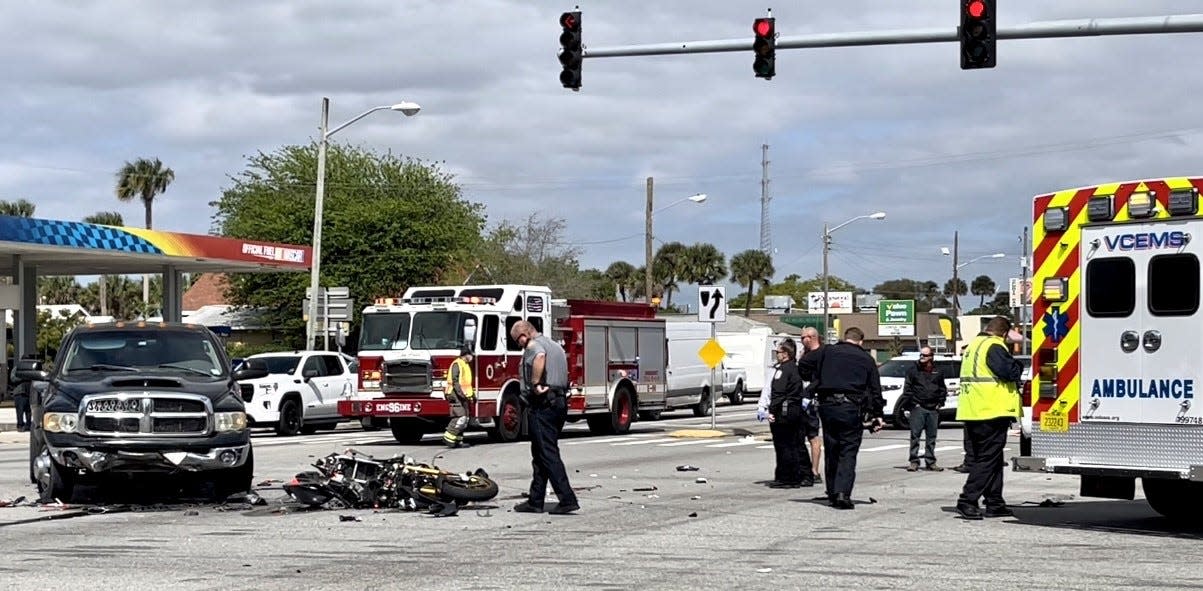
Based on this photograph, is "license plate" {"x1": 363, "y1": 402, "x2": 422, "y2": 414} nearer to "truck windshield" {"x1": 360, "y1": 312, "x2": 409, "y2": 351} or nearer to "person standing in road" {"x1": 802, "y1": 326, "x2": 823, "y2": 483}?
"truck windshield" {"x1": 360, "y1": 312, "x2": 409, "y2": 351}

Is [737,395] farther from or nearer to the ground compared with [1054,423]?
nearer to the ground

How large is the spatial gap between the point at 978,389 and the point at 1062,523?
4.46 ft

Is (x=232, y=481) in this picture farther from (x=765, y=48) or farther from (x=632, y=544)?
(x=765, y=48)

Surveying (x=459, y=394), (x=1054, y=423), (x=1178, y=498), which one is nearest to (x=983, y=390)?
(x=1054, y=423)

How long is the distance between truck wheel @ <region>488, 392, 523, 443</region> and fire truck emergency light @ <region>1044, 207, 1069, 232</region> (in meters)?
14.6

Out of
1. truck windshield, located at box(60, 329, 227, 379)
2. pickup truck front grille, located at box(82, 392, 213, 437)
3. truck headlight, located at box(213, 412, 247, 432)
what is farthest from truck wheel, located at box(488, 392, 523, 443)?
pickup truck front grille, located at box(82, 392, 213, 437)

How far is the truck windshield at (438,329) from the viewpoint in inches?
1049

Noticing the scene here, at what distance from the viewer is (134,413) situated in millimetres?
14633

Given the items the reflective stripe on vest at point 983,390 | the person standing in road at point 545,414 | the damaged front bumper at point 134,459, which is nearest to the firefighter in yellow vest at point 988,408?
the reflective stripe on vest at point 983,390

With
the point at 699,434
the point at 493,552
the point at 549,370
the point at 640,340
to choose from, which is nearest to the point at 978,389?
the point at 549,370

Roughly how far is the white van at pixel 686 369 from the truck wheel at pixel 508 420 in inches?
380

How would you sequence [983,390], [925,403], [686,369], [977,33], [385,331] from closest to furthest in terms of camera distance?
[983,390]
[977,33]
[925,403]
[385,331]
[686,369]

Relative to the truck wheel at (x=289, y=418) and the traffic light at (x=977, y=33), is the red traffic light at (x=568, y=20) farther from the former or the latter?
the truck wheel at (x=289, y=418)

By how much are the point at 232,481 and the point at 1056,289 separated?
26.5 ft
